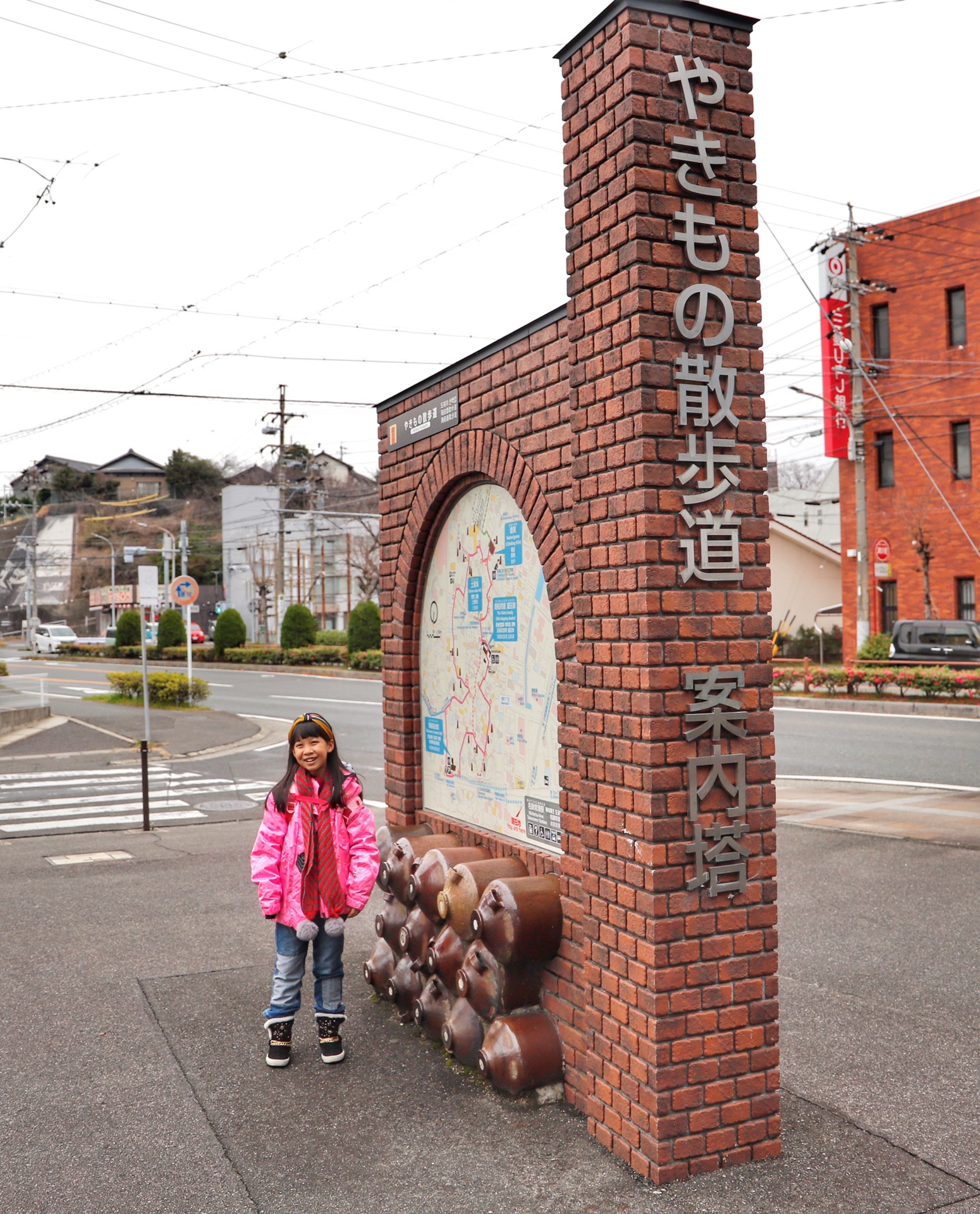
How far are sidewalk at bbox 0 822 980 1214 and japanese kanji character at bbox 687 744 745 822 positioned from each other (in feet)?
4.06

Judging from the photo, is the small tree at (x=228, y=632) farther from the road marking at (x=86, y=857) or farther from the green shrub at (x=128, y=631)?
the road marking at (x=86, y=857)

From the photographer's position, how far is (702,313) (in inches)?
144

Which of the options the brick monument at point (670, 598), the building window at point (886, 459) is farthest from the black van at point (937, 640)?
the brick monument at point (670, 598)

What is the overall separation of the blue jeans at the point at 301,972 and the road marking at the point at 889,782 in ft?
28.1

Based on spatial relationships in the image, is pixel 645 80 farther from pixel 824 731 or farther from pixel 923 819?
pixel 824 731

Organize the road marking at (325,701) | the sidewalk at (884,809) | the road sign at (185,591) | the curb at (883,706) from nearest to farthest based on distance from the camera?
the sidewalk at (884,809) → the curb at (883,706) → the road sign at (185,591) → the road marking at (325,701)

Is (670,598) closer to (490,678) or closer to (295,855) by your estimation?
(490,678)

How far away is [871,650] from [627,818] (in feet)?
84.0

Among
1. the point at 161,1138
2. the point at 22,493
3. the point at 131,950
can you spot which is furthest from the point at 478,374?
the point at 22,493

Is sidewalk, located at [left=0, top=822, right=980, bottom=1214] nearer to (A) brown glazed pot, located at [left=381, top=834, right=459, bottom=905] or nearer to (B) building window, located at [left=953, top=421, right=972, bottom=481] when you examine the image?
(A) brown glazed pot, located at [left=381, top=834, right=459, bottom=905]

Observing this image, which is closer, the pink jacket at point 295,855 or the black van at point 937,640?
the pink jacket at point 295,855

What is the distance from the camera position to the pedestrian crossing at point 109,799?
453 inches

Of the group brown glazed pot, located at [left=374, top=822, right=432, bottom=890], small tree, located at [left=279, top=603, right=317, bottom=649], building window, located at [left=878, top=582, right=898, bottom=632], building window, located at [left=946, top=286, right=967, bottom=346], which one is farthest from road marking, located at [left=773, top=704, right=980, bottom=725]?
small tree, located at [left=279, top=603, right=317, bottom=649]

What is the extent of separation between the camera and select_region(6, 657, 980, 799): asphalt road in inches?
566
